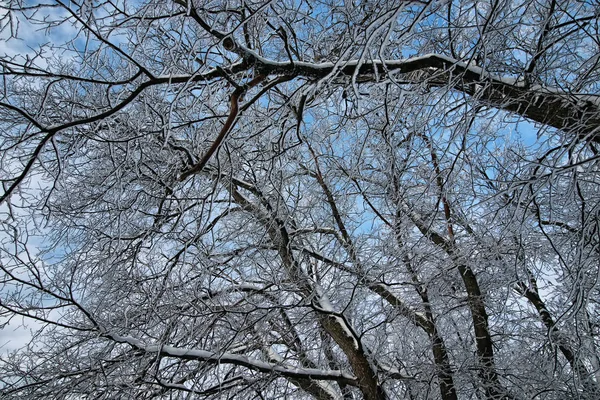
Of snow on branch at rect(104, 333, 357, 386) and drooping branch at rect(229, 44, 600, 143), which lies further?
snow on branch at rect(104, 333, 357, 386)

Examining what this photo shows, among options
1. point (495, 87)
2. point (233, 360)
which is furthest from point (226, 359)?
point (495, 87)

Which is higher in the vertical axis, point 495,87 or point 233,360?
point 495,87

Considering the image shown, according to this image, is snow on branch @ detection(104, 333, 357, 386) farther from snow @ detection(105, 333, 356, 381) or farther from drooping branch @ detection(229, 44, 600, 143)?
drooping branch @ detection(229, 44, 600, 143)

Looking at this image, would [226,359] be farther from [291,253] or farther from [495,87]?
[495,87]

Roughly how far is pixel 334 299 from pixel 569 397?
237cm

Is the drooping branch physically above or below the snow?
above

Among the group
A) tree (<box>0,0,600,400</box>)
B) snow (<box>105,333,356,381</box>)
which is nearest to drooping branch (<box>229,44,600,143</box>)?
tree (<box>0,0,600,400</box>)

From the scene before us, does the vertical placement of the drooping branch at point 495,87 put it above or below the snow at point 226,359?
above

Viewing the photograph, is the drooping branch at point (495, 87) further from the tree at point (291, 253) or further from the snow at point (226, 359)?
the snow at point (226, 359)

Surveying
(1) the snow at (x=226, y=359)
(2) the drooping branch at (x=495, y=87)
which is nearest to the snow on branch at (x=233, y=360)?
(1) the snow at (x=226, y=359)

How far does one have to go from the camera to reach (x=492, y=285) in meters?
5.17

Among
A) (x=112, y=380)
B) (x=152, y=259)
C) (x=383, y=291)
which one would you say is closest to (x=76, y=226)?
(x=152, y=259)

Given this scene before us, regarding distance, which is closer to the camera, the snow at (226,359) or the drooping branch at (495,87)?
the drooping branch at (495,87)

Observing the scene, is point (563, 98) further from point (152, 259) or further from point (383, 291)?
point (152, 259)
